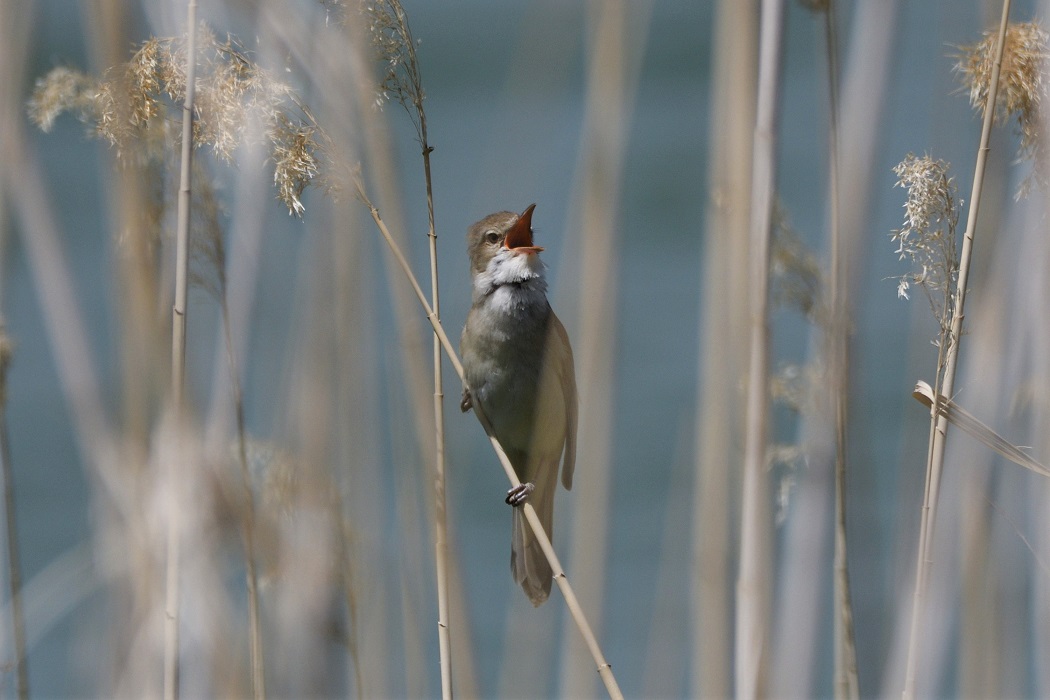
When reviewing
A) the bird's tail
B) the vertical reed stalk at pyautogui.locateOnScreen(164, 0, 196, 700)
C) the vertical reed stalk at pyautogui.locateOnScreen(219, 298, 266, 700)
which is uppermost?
the vertical reed stalk at pyautogui.locateOnScreen(164, 0, 196, 700)

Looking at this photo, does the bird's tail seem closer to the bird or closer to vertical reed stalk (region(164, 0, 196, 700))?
the bird

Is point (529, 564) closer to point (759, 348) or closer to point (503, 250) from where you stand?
point (503, 250)

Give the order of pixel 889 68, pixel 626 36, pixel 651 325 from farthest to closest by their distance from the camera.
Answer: pixel 651 325, pixel 626 36, pixel 889 68

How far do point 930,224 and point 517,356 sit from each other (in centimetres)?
152

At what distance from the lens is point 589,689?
231cm

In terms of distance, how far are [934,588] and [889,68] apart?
91 cm

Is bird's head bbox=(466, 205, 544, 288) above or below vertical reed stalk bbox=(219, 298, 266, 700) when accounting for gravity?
above

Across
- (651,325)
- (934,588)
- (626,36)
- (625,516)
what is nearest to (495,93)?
(651,325)

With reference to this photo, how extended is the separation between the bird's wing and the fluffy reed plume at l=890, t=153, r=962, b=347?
147 centimetres

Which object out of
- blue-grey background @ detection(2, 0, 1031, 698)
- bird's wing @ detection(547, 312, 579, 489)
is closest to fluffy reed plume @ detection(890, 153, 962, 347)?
bird's wing @ detection(547, 312, 579, 489)

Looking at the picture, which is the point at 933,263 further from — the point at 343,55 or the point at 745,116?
the point at 343,55

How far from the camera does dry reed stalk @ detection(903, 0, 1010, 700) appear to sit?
1.45 metres

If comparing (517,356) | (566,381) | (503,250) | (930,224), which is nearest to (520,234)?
(503,250)

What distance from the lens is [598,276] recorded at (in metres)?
2.21
